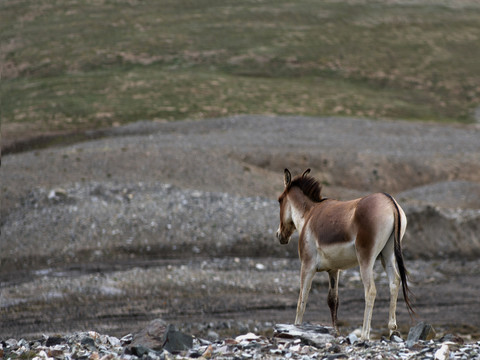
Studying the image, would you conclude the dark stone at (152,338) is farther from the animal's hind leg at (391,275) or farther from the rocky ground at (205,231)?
the rocky ground at (205,231)

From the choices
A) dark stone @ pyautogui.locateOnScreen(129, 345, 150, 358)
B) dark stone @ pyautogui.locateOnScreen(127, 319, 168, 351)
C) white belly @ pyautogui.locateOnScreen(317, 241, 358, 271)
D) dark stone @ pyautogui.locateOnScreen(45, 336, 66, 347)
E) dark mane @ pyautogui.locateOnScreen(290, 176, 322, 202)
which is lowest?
dark stone @ pyautogui.locateOnScreen(45, 336, 66, 347)

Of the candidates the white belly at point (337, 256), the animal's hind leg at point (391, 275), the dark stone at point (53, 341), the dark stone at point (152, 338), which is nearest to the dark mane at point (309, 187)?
the white belly at point (337, 256)

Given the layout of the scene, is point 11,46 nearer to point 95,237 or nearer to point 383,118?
point 383,118

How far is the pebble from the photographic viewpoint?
11859 mm

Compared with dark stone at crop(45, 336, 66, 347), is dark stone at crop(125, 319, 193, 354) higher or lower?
higher

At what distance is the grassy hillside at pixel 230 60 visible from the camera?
59.4 meters

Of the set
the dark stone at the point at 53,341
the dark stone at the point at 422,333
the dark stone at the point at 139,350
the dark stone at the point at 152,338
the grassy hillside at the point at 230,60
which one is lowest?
the grassy hillside at the point at 230,60

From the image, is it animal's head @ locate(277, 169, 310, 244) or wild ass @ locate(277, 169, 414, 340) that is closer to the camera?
wild ass @ locate(277, 169, 414, 340)

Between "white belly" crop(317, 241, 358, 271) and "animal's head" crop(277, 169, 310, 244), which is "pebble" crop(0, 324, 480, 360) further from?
"animal's head" crop(277, 169, 310, 244)

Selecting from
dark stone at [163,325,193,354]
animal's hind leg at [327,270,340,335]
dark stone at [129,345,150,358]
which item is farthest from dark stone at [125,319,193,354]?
animal's hind leg at [327,270,340,335]

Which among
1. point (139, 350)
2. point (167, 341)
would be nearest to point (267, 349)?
point (167, 341)

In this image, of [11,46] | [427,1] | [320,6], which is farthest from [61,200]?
[427,1]

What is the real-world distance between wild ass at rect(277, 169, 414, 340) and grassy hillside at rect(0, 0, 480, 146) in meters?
41.1

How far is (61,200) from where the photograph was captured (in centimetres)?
3509
